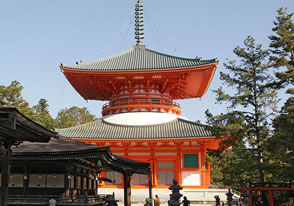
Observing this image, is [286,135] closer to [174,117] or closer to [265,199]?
[265,199]

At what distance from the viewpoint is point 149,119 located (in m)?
30.8

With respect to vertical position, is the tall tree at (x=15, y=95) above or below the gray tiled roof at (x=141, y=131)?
above

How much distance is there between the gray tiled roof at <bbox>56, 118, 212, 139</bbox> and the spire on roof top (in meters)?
14.5

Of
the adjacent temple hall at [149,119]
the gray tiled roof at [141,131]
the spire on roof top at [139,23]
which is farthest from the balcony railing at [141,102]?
the spire on roof top at [139,23]

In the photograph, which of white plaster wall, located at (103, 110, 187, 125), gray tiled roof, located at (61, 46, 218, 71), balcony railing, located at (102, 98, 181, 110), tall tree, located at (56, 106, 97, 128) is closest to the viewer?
white plaster wall, located at (103, 110, 187, 125)

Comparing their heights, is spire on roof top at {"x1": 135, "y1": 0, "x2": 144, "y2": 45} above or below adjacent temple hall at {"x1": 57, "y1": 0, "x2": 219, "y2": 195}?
above

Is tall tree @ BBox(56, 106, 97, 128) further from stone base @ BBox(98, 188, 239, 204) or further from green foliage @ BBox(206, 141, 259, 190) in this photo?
stone base @ BBox(98, 188, 239, 204)

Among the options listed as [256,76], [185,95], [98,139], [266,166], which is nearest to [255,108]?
[256,76]

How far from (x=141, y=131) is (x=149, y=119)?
1928 mm

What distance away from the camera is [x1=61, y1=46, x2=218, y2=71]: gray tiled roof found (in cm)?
3077

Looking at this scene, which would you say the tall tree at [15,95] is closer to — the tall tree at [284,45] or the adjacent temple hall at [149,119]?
the adjacent temple hall at [149,119]

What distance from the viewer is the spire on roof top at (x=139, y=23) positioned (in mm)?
41500

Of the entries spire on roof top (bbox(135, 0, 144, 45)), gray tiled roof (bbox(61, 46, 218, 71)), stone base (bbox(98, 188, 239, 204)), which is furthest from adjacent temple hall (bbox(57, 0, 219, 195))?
spire on roof top (bbox(135, 0, 144, 45))

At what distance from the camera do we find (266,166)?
19.9 meters
